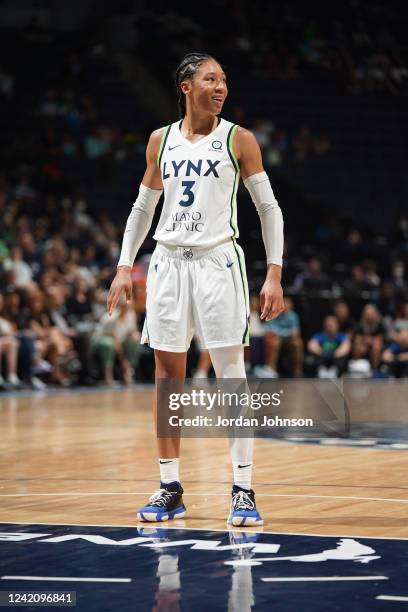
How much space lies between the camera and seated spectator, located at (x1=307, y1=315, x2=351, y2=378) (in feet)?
51.7

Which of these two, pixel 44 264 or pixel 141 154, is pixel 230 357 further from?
pixel 141 154

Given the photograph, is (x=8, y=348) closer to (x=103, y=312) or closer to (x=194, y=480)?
(x=103, y=312)

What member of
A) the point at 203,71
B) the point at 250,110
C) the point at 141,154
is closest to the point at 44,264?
the point at 141,154

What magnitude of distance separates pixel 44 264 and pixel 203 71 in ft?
34.6

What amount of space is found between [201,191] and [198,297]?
1.53ft

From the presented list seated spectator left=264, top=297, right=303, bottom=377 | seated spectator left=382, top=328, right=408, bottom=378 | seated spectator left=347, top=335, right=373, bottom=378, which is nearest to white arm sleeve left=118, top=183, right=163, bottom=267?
seated spectator left=382, top=328, right=408, bottom=378

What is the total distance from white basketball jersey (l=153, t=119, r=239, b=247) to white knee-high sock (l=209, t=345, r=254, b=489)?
18.9 inches

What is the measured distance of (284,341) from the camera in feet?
54.6

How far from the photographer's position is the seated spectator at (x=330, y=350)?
15750mm

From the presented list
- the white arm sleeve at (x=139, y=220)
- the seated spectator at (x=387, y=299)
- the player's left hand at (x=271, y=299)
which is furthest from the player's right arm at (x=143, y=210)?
the seated spectator at (x=387, y=299)

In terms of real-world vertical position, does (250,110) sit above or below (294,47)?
below

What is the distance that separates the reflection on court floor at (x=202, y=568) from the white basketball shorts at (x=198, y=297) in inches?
33.5

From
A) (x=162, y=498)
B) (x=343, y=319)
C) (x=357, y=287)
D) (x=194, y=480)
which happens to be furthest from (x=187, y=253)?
(x=357, y=287)

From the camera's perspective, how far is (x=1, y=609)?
3.26 meters
